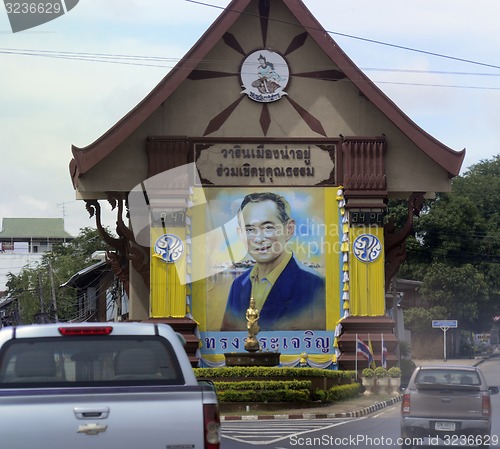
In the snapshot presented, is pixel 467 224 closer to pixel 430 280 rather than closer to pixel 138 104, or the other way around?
pixel 430 280

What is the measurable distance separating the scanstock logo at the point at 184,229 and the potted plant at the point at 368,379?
574 cm

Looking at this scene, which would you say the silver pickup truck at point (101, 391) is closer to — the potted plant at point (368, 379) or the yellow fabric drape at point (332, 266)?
the potted plant at point (368, 379)

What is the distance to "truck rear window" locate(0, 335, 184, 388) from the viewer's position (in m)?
10.1

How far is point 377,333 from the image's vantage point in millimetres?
38156

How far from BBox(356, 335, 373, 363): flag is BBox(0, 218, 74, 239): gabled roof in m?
121

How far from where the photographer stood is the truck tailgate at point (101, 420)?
904 centimetres

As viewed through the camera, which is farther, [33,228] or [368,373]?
[33,228]

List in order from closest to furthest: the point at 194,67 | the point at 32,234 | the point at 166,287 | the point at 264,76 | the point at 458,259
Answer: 1. the point at 166,287
2. the point at 194,67
3. the point at 264,76
4. the point at 458,259
5. the point at 32,234

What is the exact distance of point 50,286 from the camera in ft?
267

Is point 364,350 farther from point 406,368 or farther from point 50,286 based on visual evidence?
point 50,286

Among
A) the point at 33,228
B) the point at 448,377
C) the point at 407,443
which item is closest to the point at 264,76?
the point at 448,377

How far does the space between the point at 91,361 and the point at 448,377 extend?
1051 centimetres

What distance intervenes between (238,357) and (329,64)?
11.9 metres

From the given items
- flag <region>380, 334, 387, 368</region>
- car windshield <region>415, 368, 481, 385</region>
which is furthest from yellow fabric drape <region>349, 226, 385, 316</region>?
car windshield <region>415, 368, 481, 385</region>
